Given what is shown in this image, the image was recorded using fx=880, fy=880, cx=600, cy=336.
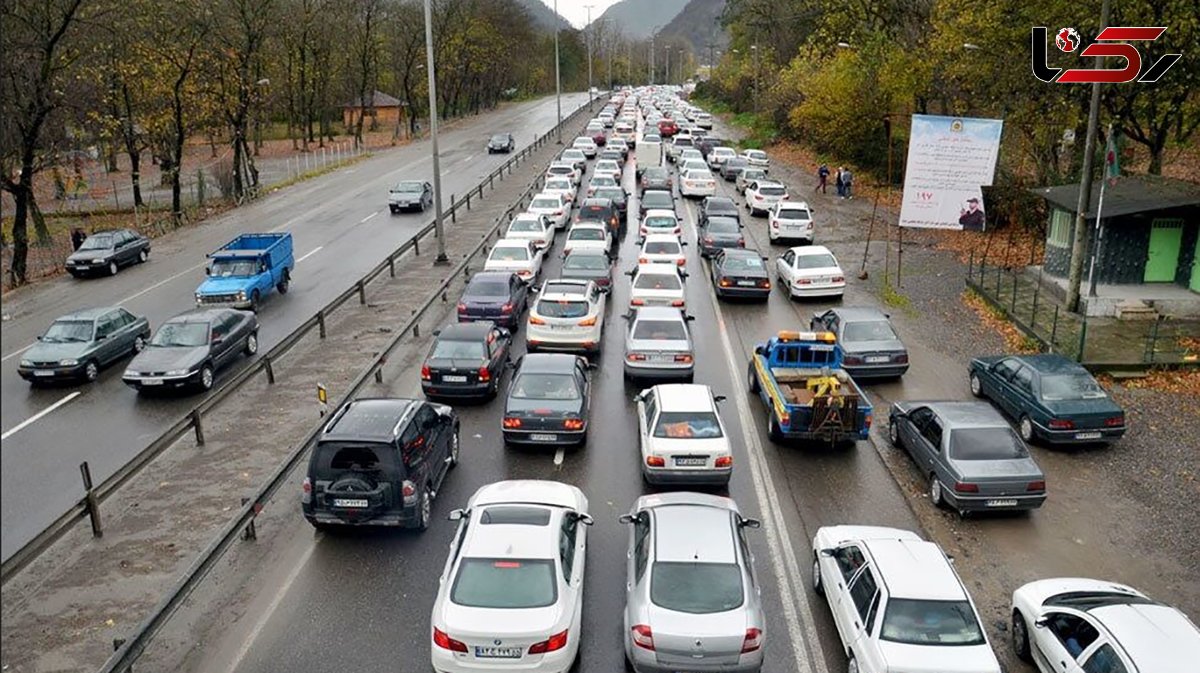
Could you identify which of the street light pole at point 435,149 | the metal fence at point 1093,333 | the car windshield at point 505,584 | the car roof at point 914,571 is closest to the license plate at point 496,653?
the car windshield at point 505,584

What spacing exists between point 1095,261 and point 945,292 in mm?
4499

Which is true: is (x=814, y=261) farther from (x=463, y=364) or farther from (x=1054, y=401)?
(x=463, y=364)

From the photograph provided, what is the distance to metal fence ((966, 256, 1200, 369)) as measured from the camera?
19188 mm

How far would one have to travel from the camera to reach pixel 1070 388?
15781mm

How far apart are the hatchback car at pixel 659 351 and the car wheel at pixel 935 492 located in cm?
552

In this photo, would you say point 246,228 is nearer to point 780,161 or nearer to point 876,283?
point 876,283

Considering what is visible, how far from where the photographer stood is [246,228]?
38656 mm

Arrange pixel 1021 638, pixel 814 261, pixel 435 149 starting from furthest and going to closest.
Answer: pixel 435 149, pixel 814 261, pixel 1021 638

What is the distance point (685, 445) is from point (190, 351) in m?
11.3

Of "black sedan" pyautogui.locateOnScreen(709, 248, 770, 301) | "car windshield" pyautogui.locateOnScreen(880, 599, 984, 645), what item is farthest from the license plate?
"black sedan" pyautogui.locateOnScreen(709, 248, 770, 301)

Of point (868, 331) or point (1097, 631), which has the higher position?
point (868, 331)

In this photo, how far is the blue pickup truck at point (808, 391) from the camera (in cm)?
1482

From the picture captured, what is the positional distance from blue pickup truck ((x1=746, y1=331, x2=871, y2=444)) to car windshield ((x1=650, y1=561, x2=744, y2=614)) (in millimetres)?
5745

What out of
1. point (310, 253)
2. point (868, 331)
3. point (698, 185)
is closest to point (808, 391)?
point (868, 331)
